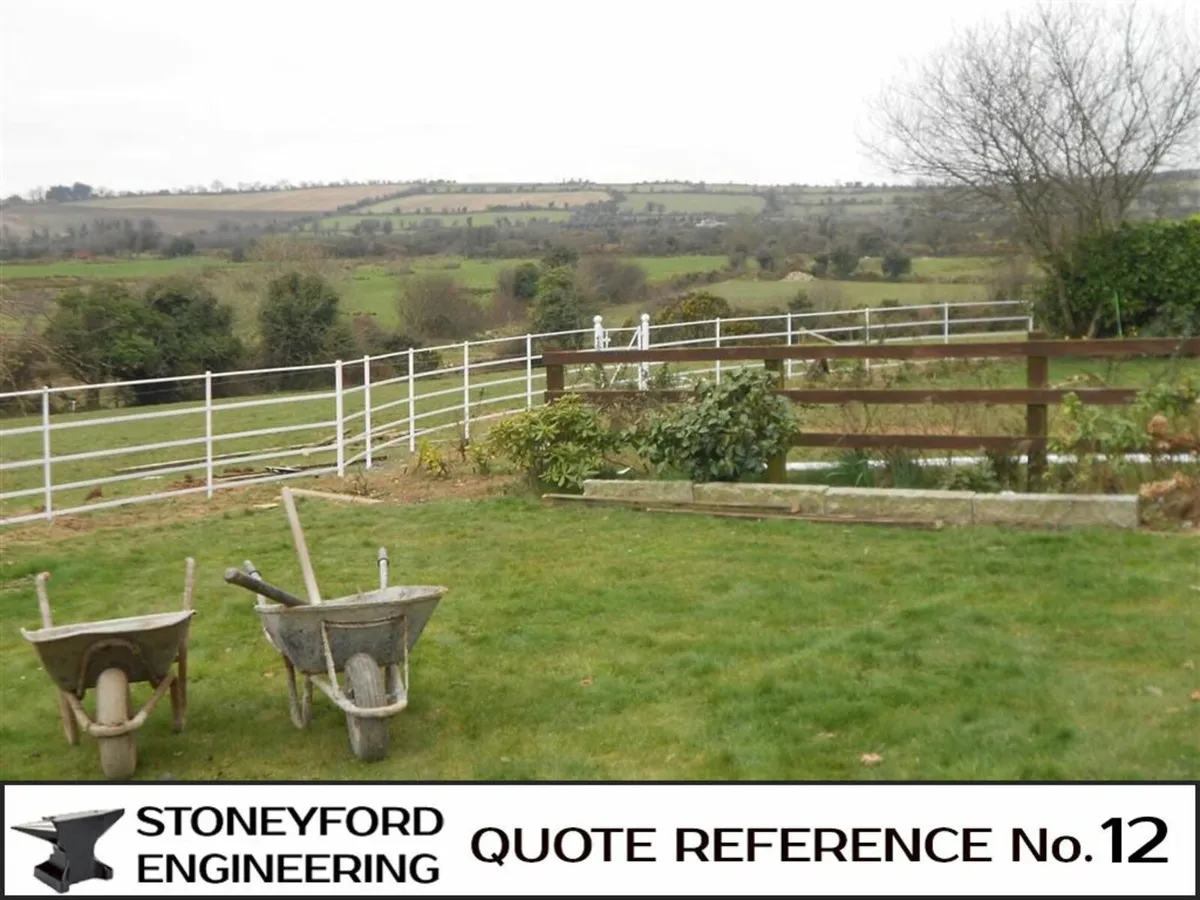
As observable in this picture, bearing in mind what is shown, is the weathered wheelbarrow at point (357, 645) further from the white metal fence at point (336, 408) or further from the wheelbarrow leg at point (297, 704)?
the white metal fence at point (336, 408)

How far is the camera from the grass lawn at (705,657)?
4.99 m

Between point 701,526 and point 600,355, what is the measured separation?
9.11ft

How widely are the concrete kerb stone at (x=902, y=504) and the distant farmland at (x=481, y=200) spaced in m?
26.5

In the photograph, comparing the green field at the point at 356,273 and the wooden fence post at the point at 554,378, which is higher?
the green field at the point at 356,273

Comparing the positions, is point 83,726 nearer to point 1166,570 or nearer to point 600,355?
point 1166,570

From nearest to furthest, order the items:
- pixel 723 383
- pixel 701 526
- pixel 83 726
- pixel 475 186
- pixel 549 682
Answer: pixel 83 726 → pixel 549 682 → pixel 701 526 → pixel 723 383 → pixel 475 186

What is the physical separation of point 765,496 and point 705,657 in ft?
11.7

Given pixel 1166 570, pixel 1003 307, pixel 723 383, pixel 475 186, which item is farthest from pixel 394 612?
pixel 475 186

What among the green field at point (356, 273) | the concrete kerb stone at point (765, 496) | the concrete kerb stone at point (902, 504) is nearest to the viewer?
the concrete kerb stone at point (902, 504)

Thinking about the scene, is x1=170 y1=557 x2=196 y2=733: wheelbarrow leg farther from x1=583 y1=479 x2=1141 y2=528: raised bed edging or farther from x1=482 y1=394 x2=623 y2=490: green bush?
x1=482 y1=394 x2=623 y2=490: green bush

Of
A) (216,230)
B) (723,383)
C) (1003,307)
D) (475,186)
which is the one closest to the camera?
(723,383)

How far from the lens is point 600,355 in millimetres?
11719

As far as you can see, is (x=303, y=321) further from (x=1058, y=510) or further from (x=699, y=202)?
(x=1058, y=510)

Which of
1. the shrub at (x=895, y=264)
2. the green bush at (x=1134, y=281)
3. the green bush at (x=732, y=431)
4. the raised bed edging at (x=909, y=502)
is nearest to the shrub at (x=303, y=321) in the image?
the shrub at (x=895, y=264)
